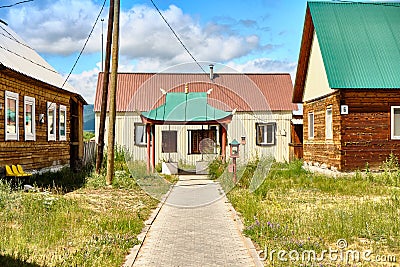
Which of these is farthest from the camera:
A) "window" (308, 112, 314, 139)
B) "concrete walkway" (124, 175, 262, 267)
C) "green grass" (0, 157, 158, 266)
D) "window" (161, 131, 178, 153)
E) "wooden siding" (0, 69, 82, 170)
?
"window" (161, 131, 178, 153)

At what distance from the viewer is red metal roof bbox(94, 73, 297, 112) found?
33.5 m

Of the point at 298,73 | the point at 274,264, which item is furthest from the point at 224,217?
the point at 298,73

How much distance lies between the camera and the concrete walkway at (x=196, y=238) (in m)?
8.20

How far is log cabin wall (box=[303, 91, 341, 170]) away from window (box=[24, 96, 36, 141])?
10960 mm

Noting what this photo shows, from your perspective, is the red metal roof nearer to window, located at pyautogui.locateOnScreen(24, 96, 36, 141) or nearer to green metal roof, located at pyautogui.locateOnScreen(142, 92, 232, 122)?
green metal roof, located at pyautogui.locateOnScreen(142, 92, 232, 122)

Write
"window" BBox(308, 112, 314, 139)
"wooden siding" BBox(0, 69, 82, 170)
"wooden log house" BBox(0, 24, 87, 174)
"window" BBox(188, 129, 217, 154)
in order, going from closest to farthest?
"wooden siding" BBox(0, 69, 82, 170)
"wooden log house" BBox(0, 24, 87, 174)
"window" BBox(308, 112, 314, 139)
"window" BBox(188, 129, 217, 154)

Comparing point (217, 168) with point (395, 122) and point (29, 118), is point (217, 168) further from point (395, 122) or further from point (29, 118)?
point (29, 118)

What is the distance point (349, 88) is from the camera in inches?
766

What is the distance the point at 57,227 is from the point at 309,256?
4602 millimetres

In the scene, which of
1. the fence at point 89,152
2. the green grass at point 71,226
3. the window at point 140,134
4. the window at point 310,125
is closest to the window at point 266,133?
the window at point 140,134

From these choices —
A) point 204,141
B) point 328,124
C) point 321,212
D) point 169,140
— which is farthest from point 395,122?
point 169,140

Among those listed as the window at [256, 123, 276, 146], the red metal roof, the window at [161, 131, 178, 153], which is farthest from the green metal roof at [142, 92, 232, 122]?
the window at [256, 123, 276, 146]

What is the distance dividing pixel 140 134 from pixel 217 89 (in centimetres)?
606

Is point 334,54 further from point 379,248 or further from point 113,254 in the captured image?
point 113,254
